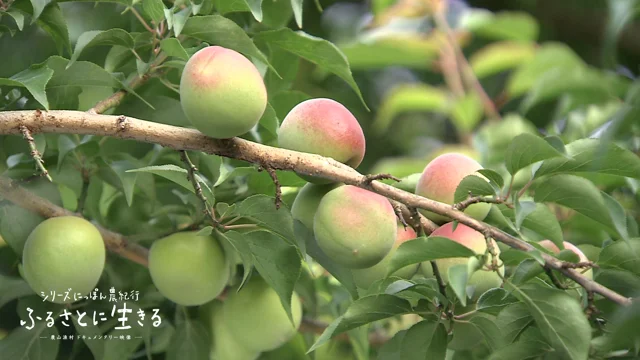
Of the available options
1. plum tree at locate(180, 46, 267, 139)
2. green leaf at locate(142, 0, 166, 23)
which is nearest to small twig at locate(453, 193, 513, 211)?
plum tree at locate(180, 46, 267, 139)

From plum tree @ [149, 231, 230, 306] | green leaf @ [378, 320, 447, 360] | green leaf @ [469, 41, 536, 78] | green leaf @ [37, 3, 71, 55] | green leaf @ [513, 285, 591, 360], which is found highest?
green leaf @ [37, 3, 71, 55]

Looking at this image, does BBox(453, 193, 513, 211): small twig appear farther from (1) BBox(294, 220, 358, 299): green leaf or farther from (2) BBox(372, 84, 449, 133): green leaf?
(2) BBox(372, 84, 449, 133): green leaf

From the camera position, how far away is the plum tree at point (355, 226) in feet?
2.52

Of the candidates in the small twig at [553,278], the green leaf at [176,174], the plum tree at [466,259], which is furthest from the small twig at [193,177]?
the small twig at [553,278]

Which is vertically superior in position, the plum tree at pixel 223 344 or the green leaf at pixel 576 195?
the green leaf at pixel 576 195

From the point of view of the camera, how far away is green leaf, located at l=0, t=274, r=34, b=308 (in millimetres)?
960

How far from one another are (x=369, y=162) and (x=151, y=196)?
74.8 inches

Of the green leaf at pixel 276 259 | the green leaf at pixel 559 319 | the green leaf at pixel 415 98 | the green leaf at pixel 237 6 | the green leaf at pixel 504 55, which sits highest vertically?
the green leaf at pixel 237 6

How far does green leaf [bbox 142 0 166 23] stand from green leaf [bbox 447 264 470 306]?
1.33 ft

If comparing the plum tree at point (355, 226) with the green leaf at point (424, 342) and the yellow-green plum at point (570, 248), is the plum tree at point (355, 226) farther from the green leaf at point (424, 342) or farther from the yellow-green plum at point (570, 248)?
the yellow-green plum at point (570, 248)

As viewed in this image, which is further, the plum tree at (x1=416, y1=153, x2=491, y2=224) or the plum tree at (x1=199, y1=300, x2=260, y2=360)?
the plum tree at (x1=199, y1=300, x2=260, y2=360)

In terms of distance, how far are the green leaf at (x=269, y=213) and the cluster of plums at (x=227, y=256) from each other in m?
0.03

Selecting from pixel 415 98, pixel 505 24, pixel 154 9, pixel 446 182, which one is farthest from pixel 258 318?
pixel 505 24

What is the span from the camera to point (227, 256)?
939 millimetres
